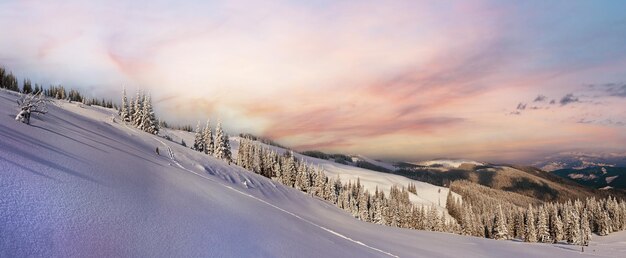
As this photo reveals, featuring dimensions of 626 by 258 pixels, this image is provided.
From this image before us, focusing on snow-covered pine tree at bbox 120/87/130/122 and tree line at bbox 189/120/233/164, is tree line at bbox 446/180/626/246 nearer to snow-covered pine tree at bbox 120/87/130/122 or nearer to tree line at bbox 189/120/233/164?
tree line at bbox 189/120/233/164

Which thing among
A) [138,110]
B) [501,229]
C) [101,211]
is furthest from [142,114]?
[501,229]

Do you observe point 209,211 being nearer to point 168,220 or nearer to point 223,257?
point 168,220

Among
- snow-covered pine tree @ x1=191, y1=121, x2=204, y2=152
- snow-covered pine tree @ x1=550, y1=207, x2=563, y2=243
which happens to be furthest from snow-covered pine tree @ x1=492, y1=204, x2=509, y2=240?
snow-covered pine tree @ x1=191, y1=121, x2=204, y2=152

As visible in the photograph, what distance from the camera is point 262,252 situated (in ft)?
34.6

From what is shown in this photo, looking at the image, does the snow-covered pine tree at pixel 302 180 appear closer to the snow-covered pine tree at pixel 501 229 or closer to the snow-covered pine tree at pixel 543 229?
the snow-covered pine tree at pixel 501 229

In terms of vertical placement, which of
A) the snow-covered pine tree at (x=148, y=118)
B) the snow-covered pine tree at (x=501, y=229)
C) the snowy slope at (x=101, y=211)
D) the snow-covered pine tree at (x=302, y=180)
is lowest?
the snow-covered pine tree at (x=501, y=229)

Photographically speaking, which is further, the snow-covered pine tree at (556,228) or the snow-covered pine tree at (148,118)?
the snow-covered pine tree at (556,228)

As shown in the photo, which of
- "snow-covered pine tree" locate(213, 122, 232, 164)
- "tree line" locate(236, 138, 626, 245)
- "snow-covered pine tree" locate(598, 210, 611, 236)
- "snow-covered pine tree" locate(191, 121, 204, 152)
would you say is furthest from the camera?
"snow-covered pine tree" locate(598, 210, 611, 236)

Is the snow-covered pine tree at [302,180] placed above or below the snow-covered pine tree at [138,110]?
below

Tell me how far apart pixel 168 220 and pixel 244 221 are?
4.42 meters

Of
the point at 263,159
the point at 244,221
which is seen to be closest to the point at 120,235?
the point at 244,221

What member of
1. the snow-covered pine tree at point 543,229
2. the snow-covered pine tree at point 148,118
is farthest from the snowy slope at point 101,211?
the snow-covered pine tree at point 543,229

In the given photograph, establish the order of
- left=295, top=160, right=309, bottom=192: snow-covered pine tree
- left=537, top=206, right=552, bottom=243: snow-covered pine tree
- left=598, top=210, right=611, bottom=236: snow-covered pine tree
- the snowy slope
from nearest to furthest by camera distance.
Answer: the snowy slope
left=537, top=206, right=552, bottom=243: snow-covered pine tree
left=295, top=160, right=309, bottom=192: snow-covered pine tree
left=598, top=210, right=611, bottom=236: snow-covered pine tree

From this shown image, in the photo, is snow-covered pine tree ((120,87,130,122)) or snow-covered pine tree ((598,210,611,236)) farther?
snow-covered pine tree ((598,210,611,236))
